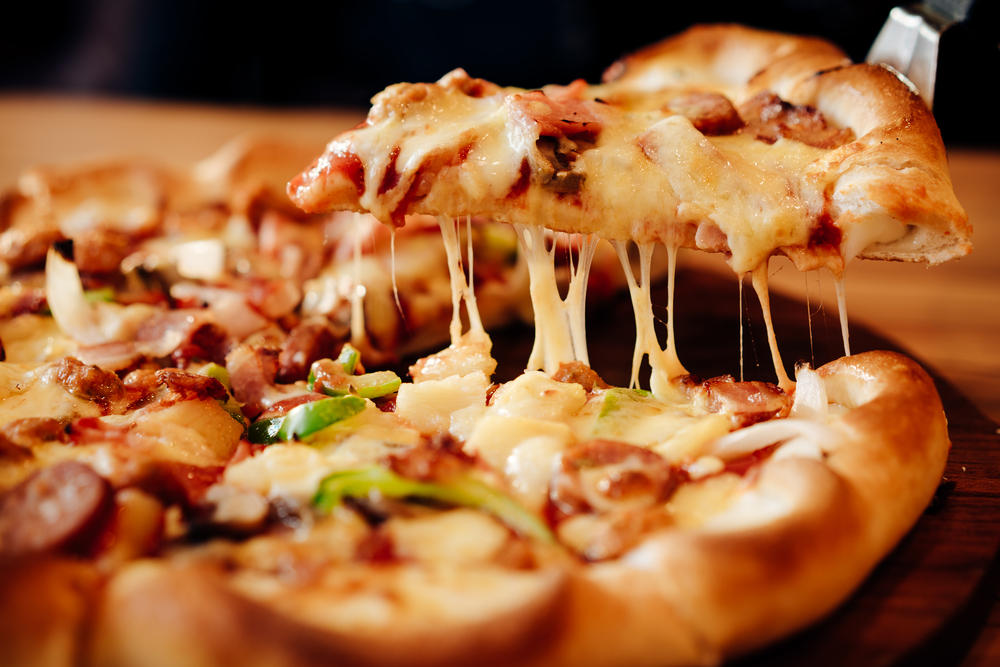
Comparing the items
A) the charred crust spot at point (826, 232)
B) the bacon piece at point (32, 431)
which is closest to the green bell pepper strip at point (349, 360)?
the bacon piece at point (32, 431)

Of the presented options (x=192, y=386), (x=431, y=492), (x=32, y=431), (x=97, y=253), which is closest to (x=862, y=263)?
(x=431, y=492)

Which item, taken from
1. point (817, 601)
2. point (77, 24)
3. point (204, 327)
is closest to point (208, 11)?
point (77, 24)

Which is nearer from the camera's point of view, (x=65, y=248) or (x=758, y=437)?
(x=758, y=437)

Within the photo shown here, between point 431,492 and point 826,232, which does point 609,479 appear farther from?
point 826,232

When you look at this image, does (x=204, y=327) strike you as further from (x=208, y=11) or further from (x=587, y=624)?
(x=208, y=11)

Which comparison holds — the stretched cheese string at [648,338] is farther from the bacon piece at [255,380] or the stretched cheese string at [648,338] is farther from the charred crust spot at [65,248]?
the charred crust spot at [65,248]

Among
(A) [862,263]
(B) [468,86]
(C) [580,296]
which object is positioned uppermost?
(B) [468,86]

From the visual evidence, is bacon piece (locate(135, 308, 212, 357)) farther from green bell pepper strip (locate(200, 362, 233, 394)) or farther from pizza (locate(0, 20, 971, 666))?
green bell pepper strip (locate(200, 362, 233, 394))
